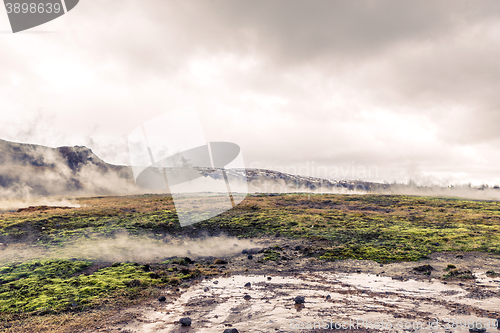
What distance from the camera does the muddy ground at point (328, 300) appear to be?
8758 mm

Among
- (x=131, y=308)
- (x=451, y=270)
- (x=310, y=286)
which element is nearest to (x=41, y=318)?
(x=131, y=308)

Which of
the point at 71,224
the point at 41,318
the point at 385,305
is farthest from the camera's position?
the point at 71,224

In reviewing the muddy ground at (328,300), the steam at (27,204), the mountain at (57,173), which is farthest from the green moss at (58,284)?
the mountain at (57,173)

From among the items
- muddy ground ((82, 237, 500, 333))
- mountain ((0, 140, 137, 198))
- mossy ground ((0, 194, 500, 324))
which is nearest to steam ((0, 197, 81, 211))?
mossy ground ((0, 194, 500, 324))

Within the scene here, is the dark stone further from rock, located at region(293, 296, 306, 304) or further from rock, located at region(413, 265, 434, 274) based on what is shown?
rock, located at region(293, 296, 306, 304)

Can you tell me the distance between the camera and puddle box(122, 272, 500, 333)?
870 cm

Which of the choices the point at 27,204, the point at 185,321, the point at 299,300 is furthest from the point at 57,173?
the point at 299,300

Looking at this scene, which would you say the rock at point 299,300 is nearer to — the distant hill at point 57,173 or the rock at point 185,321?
the rock at point 185,321

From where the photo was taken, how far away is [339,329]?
832cm

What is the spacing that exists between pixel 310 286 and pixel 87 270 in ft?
45.1

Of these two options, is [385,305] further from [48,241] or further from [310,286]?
[48,241]

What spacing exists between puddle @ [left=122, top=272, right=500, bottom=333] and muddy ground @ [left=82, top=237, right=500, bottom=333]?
35 mm

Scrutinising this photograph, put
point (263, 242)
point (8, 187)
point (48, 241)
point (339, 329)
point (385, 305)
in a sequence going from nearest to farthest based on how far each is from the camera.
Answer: point (339, 329)
point (385, 305)
point (48, 241)
point (263, 242)
point (8, 187)

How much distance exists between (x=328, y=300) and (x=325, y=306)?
2.42ft
